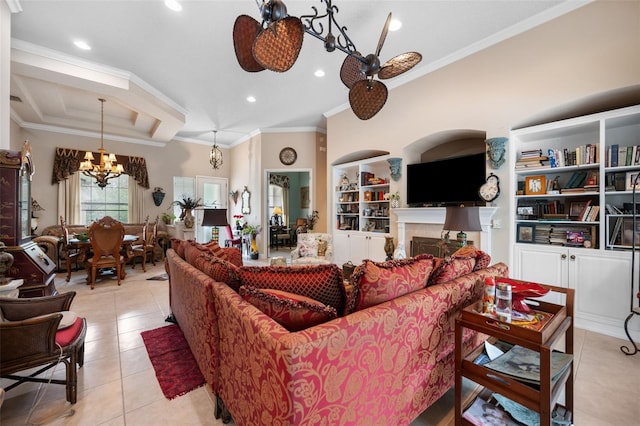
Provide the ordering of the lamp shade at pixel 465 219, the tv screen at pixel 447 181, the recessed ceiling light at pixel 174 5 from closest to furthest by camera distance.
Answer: the recessed ceiling light at pixel 174 5 < the lamp shade at pixel 465 219 < the tv screen at pixel 447 181

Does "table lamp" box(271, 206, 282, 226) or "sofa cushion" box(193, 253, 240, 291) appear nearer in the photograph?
"sofa cushion" box(193, 253, 240, 291)

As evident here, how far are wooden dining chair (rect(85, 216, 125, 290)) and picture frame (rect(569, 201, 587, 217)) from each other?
624cm

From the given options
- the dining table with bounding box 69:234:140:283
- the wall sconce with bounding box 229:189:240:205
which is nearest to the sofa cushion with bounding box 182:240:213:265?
the dining table with bounding box 69:234:140:283

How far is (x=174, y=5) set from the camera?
8.60ft

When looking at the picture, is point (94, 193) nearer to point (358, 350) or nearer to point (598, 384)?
point (358, 350)

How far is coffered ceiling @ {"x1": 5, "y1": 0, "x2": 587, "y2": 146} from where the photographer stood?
Result: 2.73 m

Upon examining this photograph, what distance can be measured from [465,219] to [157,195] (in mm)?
7181

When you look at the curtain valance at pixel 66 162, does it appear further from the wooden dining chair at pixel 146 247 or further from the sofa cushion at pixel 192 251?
the sofa cushion at pixel 192 251

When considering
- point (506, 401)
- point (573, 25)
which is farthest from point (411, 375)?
point (573, 25)

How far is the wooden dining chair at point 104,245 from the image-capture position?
414cm

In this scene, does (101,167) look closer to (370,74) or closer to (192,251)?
(192,251)

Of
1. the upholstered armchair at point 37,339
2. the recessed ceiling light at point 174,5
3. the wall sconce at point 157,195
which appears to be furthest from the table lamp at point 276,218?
the upholstered armchair at point 37,339

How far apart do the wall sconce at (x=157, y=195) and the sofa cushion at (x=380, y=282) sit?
7102 mm

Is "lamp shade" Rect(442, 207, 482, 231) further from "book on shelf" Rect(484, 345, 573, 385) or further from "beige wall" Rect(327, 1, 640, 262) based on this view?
"book on shelf" Rect(484, 345, 573, 385)
